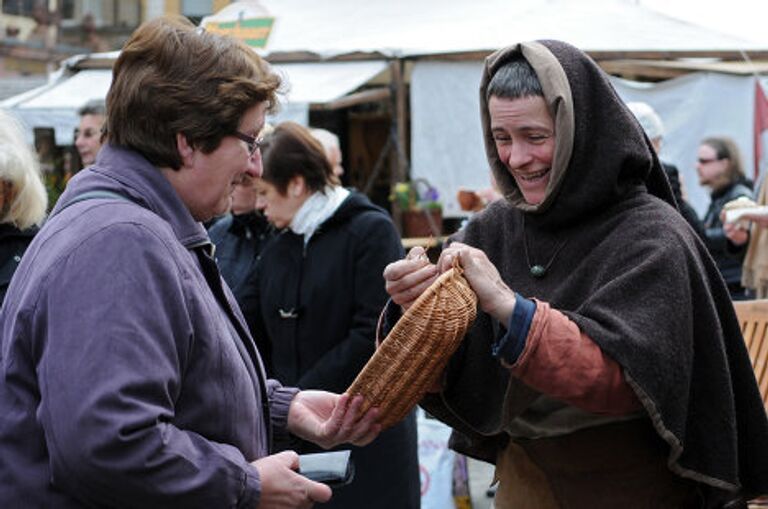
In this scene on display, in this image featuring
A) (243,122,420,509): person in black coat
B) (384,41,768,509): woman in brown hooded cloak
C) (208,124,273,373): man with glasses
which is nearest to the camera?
(384,41,768,509): woman in brown hooded cloak

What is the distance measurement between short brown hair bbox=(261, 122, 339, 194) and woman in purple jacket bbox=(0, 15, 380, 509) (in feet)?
6.58

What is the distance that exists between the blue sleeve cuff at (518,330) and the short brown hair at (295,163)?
2.17m

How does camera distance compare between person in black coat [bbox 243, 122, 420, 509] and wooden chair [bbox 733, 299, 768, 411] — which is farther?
person in black coat [bbox 243, 122, 420, 509]

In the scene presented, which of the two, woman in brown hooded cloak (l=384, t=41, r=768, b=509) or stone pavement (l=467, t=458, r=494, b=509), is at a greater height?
woman in brown hooded cloak (l=384, t=41, r=768, b=509)

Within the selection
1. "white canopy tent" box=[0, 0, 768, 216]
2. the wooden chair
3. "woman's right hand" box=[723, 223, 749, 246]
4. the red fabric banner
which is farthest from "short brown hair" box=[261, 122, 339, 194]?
the red fabric banner

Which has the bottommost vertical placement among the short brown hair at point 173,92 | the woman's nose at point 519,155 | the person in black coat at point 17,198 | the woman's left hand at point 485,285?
the person in black coat at point 17,198

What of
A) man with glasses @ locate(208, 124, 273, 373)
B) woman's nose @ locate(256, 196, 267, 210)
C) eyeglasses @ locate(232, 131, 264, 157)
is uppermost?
eyeglasses @ locate(232, 131, 264, 157)

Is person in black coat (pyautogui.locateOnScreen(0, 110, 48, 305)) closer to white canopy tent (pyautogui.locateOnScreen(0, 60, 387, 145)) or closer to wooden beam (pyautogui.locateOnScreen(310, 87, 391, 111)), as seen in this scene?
white canopy tent (pyautogui.locateOnScreen(0, 60, 387, 145))

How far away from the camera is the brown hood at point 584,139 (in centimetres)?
261

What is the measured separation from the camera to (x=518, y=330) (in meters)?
2.37

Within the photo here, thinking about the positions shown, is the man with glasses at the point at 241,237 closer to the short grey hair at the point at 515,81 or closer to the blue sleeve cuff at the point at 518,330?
the short grey hair at the point at 515,81

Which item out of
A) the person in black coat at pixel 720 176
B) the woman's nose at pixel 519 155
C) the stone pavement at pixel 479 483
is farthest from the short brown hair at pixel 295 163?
the person in black coat at pixel 720 176

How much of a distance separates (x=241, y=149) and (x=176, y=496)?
2.16 feet

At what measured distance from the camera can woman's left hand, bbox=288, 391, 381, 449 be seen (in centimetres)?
259
